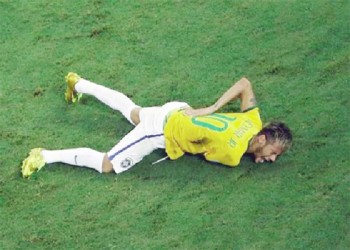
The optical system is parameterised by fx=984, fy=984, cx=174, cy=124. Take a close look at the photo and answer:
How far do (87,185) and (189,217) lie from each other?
0.65 metres

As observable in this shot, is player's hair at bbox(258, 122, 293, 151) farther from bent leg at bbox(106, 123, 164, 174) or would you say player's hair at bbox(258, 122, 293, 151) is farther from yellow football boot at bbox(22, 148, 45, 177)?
yellow football boot at bbox(22, 148, 45, 177)

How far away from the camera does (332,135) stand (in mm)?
5836

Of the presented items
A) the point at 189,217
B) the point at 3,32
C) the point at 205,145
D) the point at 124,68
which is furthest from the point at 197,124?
the point at 3,32

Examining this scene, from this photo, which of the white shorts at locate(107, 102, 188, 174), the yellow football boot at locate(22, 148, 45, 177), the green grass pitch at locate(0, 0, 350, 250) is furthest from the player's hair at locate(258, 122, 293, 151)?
the yellow football boot at locate(22, 148, 45, 177)

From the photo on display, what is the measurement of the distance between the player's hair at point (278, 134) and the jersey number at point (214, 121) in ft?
0.68

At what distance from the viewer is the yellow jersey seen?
18.0ft

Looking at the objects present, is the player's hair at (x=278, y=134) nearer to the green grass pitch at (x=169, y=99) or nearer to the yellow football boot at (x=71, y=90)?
the green grass pitch at (x=169, y=99)

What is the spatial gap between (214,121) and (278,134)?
0.37 m

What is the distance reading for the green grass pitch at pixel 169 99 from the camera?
207 inches

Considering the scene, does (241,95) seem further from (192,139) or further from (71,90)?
(71,90)

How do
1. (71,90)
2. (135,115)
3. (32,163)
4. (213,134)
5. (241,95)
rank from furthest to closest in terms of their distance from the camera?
1. (71,90)
2. (135,115)
3. (241,95)
4. (32,163)
5. (213,134)

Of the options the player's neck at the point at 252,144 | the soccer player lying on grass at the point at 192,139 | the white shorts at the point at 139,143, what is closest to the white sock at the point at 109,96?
the soccer player lying on grass at the point at 192,139

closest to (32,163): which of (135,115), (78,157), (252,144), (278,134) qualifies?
(78,157)

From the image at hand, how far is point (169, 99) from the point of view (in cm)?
621
